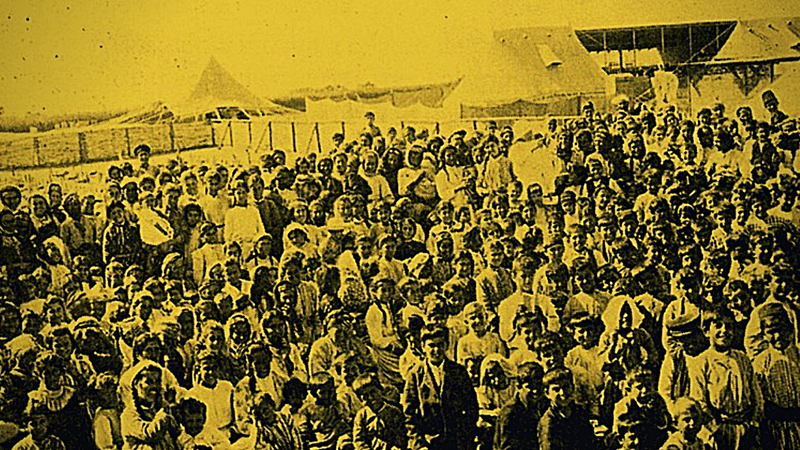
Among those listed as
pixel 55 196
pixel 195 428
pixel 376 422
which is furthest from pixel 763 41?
pixel 55 196

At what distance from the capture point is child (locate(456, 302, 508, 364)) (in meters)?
3.21

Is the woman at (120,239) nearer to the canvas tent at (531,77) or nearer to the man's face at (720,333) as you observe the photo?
the canvas tent at (531,77)

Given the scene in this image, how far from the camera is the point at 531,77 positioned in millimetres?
3260

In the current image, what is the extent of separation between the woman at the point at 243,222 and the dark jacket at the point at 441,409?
0.62 metres

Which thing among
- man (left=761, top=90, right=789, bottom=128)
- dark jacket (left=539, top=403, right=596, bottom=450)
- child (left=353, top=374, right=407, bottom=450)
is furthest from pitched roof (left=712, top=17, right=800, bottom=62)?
child (left=353, top=374, right=407, bottom=450)

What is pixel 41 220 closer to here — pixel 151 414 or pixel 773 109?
pixel 151 414

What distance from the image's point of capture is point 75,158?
11.0 ft

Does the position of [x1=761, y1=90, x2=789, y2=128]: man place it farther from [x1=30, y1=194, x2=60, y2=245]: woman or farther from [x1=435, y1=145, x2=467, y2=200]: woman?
[x1=30, y1=194, x2=60, y2=245]: woman

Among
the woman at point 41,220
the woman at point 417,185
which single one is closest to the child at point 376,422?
the woman at point 417,185

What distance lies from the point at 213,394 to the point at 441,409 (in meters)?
0.68

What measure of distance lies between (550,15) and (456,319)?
3.08 feet

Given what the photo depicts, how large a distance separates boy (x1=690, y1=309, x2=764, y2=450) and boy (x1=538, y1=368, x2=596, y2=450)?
33 centimetres

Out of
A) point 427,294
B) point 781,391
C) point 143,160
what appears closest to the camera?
point 781,391

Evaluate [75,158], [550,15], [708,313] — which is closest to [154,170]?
[75,158]
